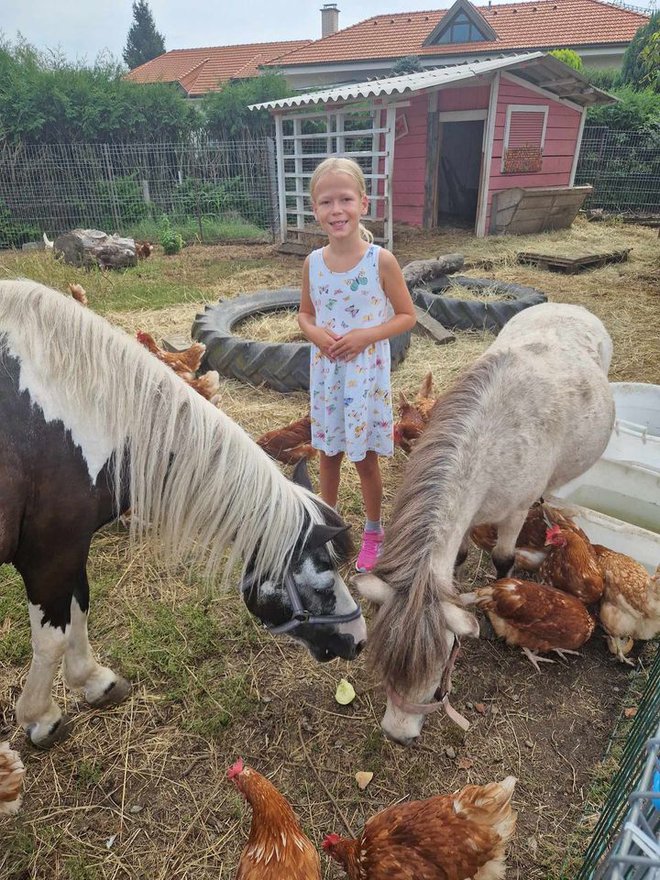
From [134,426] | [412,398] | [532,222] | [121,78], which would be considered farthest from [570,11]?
[134,426]

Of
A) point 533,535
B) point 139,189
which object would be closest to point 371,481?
point 533,535

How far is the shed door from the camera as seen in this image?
46.5 feet

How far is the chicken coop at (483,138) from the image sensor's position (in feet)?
32.3

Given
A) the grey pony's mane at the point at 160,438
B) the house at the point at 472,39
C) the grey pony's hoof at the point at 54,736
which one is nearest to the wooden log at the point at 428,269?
the grey pony's mane at the point at 160,438

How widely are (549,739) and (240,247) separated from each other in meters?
11.2

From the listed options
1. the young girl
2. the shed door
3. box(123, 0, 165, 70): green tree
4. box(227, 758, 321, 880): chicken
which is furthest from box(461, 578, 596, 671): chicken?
box(123, 0, 165, 70): green tree

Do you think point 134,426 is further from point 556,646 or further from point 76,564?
point 556,646

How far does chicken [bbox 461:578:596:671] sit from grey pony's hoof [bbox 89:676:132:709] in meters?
1.63

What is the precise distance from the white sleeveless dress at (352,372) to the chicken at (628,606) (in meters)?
1.26

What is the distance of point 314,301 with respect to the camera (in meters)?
2.63

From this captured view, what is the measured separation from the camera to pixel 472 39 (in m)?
20.8

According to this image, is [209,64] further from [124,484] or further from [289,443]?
[124,484]

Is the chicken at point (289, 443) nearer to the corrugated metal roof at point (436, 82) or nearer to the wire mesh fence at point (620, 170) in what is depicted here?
the corrugated metal roof at point (436, 82)

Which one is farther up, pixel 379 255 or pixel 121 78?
pixel 121 78
